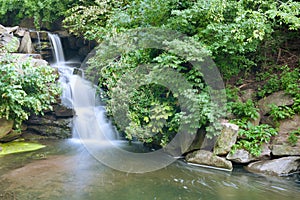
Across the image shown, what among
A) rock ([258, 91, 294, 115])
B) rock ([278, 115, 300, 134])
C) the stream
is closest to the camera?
the stream

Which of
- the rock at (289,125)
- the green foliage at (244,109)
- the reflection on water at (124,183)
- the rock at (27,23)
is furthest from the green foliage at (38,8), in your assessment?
the rock at (289,125)

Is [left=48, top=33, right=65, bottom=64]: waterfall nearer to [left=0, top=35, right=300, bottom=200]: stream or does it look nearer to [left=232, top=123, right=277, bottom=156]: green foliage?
[left=0, top=35, right=300, bottom=200]: stream

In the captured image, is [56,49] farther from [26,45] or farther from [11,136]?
[11,136]

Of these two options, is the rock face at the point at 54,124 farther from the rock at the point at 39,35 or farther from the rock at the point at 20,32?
the rock at the point at 39,35

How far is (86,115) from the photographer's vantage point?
25.2ft

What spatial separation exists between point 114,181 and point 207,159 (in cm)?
194

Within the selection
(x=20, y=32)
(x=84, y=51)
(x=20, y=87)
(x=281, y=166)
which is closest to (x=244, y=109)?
(x=281, y=166)

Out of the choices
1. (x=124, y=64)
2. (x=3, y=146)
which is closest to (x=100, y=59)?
(x=124, y=64)

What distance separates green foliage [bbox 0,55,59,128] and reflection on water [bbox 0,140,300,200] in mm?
1105

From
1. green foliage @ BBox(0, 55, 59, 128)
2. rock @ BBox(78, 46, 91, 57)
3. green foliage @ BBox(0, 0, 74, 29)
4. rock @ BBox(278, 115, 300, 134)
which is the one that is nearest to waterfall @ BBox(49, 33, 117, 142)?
green foliage @ BBox(0, 55, 59, 128)

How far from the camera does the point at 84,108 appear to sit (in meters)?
7.86

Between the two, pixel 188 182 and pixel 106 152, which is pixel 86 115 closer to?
pixel 106 152

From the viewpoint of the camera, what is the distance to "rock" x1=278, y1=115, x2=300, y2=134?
5.06 metres

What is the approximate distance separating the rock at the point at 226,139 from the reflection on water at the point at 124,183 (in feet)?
1.40
